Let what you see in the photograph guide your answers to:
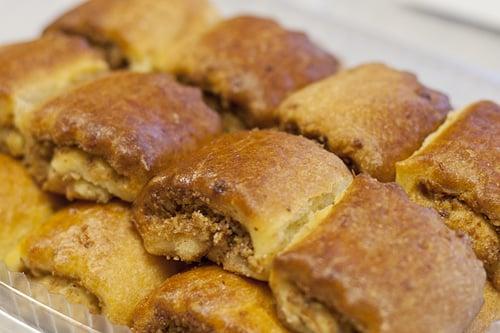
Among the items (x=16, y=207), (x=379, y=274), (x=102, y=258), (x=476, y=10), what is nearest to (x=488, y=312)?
(x=379, y=274)

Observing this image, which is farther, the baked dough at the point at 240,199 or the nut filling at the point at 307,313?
the baked dough at the point at 240,199

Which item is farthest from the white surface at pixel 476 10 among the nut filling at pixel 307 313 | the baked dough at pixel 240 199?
the nut filling at pixel 307 313

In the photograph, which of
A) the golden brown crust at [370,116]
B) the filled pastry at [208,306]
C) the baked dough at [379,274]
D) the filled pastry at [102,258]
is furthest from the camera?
the golden brown crust at [370,116]

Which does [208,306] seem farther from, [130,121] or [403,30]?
[403,30]

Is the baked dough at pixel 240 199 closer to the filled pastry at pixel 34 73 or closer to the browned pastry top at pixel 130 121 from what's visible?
the browned pastry top at pixel 130 121

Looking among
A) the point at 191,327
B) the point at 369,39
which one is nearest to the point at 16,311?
the point at 191,327
